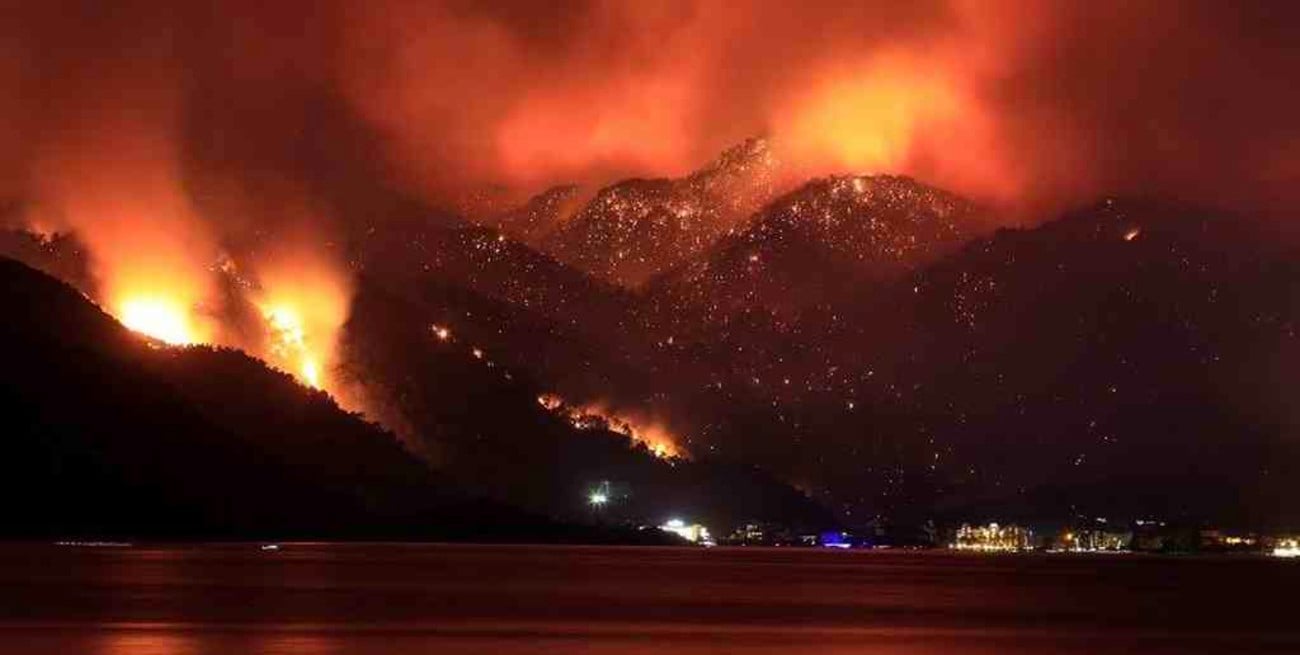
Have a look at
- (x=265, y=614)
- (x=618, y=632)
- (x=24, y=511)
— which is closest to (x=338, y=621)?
(x=265, y=614)

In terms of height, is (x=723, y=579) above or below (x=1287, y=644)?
above

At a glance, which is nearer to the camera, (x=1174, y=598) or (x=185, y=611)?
(x=185, y=611)

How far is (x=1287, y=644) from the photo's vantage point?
6725 cm

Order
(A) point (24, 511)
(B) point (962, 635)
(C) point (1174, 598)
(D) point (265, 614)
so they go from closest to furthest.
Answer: (B) point (962, 635), (D) point (265, 614), (C) point (1174, 598), (A) point (24, 511)

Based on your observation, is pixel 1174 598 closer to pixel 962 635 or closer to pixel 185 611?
pixel 962 635

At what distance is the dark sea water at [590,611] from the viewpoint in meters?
63.0

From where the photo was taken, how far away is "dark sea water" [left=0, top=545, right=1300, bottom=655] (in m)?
63.0

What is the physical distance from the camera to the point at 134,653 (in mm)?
57125

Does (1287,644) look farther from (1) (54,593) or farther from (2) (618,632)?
(1) (54,593)

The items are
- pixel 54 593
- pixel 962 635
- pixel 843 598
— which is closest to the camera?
pixel 962 635

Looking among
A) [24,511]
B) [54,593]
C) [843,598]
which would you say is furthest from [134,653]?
[24,511]

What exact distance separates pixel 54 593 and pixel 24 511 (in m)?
116

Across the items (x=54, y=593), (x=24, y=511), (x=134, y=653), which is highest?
(x=24, y=511)

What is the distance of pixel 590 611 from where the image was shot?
83.2m
